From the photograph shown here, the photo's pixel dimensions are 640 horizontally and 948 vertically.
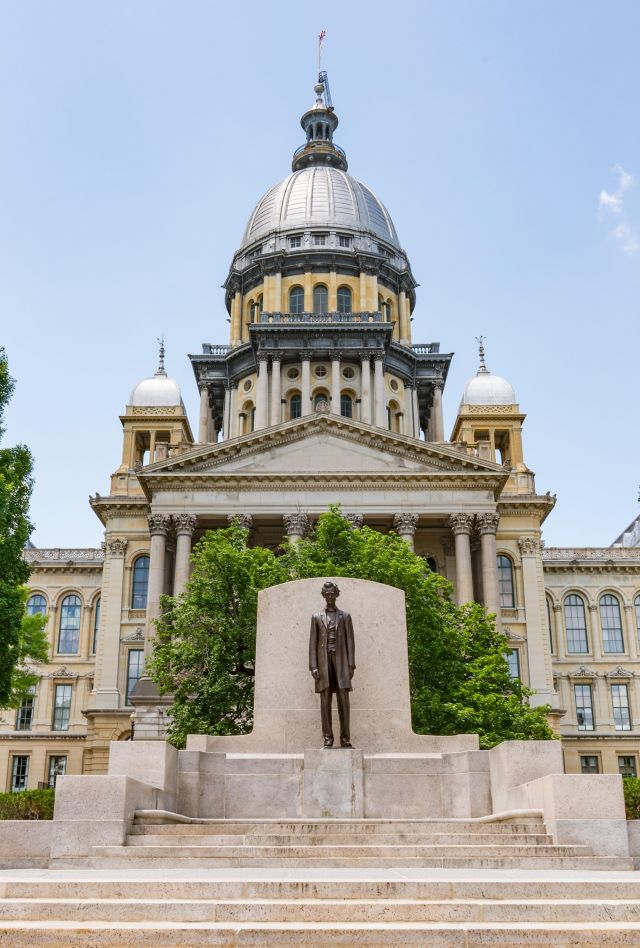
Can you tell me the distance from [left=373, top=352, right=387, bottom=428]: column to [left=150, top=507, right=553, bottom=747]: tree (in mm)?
31731

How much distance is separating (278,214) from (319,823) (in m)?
71.5

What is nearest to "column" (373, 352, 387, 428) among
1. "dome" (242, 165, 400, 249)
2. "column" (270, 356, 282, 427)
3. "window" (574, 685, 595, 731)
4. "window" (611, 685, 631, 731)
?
"column" (270, 356, 282, 427)

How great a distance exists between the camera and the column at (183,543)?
5106cm

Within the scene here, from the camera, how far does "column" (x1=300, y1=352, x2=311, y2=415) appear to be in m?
67.9

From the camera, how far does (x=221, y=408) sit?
77250 millimetres

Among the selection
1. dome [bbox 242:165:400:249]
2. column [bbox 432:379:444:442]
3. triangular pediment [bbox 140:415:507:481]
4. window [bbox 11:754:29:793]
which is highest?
dome [bbox 242:165:400:249]

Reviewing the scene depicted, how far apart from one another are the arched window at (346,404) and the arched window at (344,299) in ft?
25.3

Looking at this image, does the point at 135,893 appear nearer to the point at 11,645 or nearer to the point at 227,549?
the point at 11,645

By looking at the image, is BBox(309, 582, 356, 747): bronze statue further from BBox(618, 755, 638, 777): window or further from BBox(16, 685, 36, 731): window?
BBox(16, 685, 36, 731): window

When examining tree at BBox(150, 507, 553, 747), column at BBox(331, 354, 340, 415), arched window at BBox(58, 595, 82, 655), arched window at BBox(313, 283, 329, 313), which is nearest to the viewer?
tree at BBox(150, 507, 553, 747)

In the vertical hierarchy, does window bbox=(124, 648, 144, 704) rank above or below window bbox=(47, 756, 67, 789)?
above

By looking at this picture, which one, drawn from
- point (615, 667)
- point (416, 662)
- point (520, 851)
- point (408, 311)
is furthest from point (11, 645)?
point (408, 311)

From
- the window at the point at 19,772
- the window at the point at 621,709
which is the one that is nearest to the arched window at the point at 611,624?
the window at the point at 621,709

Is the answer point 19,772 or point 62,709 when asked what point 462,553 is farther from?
point 19,772
